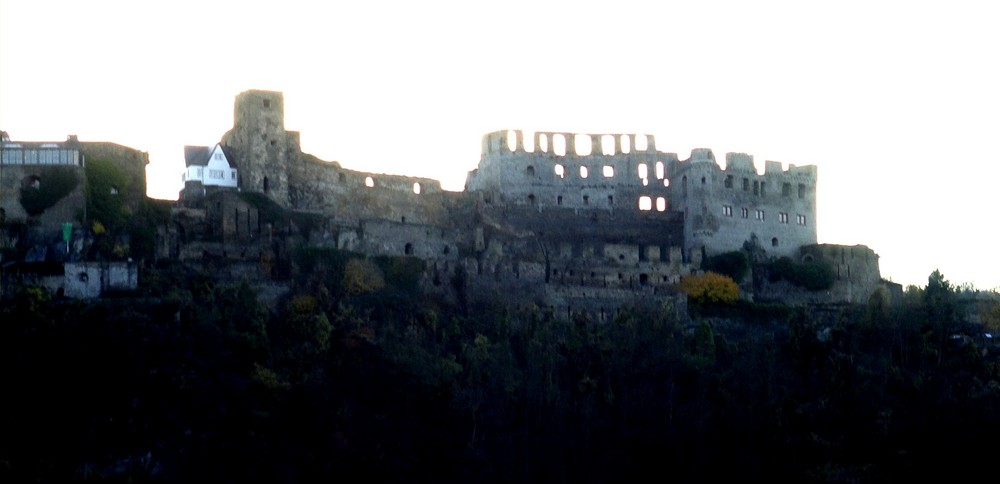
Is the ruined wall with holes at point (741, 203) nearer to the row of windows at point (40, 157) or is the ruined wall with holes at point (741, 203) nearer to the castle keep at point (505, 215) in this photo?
the castle keep at point (505, 215)

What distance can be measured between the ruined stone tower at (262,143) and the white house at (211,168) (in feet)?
0.96

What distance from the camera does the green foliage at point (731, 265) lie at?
62.3 meters

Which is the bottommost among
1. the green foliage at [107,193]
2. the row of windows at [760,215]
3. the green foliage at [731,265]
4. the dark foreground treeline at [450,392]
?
the dark foreground treeline at [450,392]

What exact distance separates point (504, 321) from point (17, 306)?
43.0 feet

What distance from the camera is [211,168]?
195ft

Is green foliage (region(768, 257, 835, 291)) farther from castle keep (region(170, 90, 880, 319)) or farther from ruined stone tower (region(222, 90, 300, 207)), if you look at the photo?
ruined stone tower (region(222, 90, 300, 207))

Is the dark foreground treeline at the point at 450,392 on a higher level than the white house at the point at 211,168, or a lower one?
lower

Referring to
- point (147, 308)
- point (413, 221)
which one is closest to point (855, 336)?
point (413, 221)

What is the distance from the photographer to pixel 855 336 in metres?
56.7

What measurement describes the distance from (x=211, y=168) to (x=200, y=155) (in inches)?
→ 23.8

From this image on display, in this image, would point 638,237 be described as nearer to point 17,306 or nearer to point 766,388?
point 766,388

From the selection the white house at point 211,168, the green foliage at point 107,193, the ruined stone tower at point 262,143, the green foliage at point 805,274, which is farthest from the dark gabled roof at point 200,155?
the green foliage at point 805,274

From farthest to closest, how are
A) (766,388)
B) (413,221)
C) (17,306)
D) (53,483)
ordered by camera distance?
(413,221), (766,388), (17,306), (53,483)

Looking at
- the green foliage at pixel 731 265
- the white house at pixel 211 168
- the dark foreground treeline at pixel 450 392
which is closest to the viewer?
the dark foreground treeline at pixel 450 392
